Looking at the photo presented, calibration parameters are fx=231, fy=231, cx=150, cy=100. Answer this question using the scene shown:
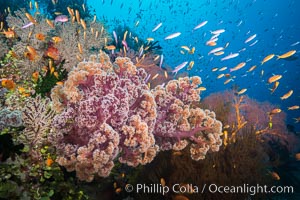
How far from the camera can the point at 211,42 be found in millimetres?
9109

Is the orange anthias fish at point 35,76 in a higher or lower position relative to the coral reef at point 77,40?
lower

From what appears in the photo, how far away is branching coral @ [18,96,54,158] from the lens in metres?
3.76

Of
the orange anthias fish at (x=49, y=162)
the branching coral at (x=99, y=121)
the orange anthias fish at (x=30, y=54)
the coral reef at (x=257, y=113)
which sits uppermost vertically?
the orange anthias fish at (x=30, y=54)

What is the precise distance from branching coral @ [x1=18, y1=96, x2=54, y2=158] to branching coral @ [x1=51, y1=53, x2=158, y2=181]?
0.24 meters

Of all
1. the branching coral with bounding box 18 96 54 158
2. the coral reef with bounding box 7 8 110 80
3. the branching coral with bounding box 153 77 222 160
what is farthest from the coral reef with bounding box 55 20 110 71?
the branching coral with bounding box 153 77 222 160

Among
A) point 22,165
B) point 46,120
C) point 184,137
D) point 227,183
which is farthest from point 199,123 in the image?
point 22,165

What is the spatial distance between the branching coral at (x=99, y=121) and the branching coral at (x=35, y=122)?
0.78 ft

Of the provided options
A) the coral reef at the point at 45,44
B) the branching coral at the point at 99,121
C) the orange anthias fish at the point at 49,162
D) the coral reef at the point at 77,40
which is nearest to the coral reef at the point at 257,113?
the coral reef at the point at 77,40

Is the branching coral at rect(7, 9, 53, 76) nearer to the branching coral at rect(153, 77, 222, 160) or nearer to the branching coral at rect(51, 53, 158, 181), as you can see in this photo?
the branching coral at rect(51, 53, 158, 181)

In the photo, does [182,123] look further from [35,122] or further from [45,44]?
[45,44]

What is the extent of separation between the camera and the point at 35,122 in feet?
12.5

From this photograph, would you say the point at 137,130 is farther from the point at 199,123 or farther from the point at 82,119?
the point at 199,123

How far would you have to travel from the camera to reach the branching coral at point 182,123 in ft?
14.1

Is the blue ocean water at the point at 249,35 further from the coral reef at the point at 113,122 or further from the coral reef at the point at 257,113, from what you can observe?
the coral reef at the point at 113,122
